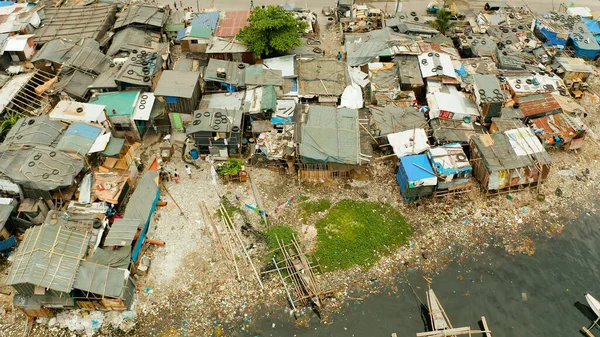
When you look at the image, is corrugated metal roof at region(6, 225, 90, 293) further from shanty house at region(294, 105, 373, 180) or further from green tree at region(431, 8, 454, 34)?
green tree at region(431, 8, 454, 34)

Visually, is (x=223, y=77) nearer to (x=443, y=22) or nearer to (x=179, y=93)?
(x=179, y=93)

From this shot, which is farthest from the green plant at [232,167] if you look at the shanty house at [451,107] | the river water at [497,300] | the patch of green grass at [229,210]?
the shanty house at [451,107]

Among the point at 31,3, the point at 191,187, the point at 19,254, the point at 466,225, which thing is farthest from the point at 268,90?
the point at 31,3

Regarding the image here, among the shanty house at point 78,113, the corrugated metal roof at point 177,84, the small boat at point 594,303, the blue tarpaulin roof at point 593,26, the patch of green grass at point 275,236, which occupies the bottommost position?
the small boat at point 594,303

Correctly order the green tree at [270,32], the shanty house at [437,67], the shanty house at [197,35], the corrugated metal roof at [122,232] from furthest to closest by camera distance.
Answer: the shanty house at [197,35], the green tree at [270,32], the shanty house at [437,67], the corrugated metal roof at [122,232]

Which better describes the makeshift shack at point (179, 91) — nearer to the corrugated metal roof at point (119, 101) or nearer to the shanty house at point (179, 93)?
the shanty house at point (179, 93)

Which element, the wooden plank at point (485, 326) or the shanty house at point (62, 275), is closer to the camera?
the shanty house at point (62, 275)
